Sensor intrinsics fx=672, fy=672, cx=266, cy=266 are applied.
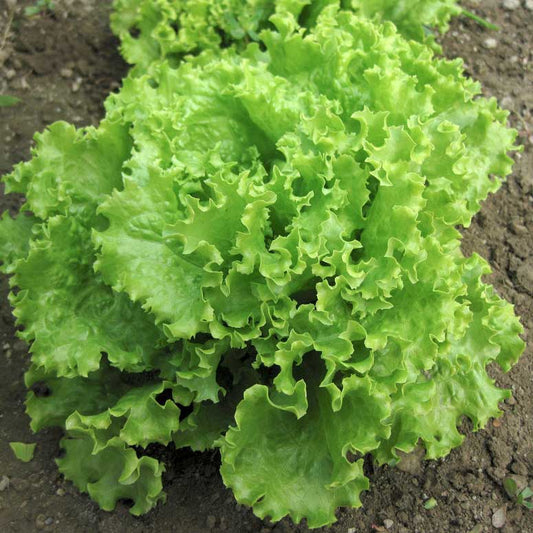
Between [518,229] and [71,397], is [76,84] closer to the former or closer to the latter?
[71,397]

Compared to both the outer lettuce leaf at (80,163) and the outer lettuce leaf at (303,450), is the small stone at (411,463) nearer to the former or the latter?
the outer lettuce leaf at (303,450)

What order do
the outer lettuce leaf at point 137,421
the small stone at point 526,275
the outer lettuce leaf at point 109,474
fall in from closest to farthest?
the outer lettuce leaf at point 137,421 < the outer lettuce leaf at point 109,474 < the small stone at point 526,275

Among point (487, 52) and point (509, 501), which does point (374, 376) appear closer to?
point (509, 501)

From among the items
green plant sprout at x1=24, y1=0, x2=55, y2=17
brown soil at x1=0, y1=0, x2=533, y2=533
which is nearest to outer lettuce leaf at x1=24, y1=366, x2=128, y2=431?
brown soil at x1=0, y1=0, x2=533, y2=533

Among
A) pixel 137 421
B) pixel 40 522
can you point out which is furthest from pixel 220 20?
pixel 40 522

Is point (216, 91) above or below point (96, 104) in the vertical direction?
above

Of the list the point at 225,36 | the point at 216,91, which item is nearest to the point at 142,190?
the point at 216,91

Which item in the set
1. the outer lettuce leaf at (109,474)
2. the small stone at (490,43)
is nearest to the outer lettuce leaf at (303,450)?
the outer lettuce leaf at (109,474)

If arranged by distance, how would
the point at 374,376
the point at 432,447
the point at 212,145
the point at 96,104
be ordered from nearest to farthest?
the point at 374,376
the point at 432,447
the point at 212,145
the point at 96,104

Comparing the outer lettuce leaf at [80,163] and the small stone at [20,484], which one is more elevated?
the outer lettuce leaf at [80,163]
